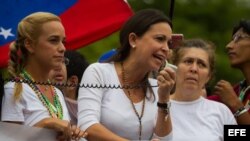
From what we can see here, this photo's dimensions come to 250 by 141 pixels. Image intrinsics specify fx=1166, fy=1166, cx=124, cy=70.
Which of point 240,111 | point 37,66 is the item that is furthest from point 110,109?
point 240,111

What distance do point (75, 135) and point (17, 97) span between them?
42cm

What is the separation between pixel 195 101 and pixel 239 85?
Result: 0.58 meters

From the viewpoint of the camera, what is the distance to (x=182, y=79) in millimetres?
7781

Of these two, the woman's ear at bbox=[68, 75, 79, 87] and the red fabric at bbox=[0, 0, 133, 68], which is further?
the red fabric at bbox=[0, 0, 133, 68]

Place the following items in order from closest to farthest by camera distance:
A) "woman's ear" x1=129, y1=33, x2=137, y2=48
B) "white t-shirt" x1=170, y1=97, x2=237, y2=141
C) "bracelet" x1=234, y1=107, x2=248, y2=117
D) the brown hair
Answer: "woman's ear" x1=129, y1=33, x2=137, y2=48 → "white t-shirt" x1=170, y1=97, x2=237, y2=141 → "bracelet" x1=234, y1=107, x2=248, y2=117 → the brown hair

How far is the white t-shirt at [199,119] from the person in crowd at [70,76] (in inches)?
25.7

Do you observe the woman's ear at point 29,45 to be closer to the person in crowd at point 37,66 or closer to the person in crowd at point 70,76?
the person in crowd at point 37,66

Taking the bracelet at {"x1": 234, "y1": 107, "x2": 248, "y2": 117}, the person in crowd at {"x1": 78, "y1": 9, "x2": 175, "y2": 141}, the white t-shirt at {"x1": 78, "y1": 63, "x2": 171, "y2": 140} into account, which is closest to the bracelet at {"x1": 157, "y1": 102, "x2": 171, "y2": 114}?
the person in crowd at {"x1": 78, "y1": 9, "x2": 175, "y2": 141}

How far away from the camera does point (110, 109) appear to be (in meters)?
6.93

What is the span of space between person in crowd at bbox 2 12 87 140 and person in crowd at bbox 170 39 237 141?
925 millimetres

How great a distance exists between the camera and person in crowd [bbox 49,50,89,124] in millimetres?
7504

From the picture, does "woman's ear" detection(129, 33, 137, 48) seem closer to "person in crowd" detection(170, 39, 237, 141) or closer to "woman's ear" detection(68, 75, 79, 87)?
"person in crowd" detection(170, 39, 237, 141)

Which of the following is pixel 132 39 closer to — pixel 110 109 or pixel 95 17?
pixel 110 109

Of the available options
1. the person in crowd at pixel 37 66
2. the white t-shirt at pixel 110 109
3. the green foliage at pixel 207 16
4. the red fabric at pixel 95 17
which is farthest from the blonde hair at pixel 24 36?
the green foliage at pixel 207 16
